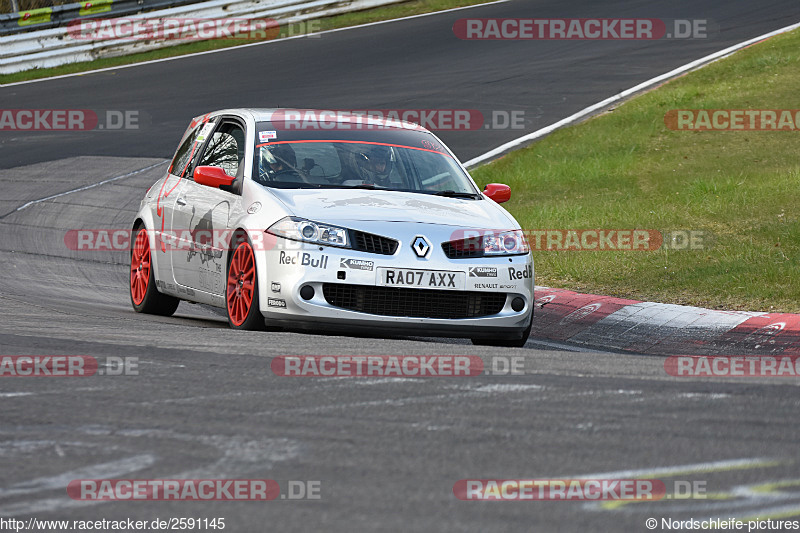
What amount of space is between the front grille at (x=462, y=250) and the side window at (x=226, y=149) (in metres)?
1.79

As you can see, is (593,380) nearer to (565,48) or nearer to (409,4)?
(565,48)

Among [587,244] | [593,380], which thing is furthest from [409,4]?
[593,380]

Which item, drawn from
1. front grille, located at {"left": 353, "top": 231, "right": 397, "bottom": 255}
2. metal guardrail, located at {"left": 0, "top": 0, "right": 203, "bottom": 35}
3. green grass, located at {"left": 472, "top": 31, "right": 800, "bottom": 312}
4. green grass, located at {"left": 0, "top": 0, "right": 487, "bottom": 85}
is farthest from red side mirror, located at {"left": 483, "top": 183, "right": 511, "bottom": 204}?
metal guardrail, located at {"left": 0, "top": 0, "right": 203, "bottom": 35}

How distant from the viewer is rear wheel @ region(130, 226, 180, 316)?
9375mm

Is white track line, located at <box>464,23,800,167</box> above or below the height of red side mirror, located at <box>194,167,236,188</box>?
below

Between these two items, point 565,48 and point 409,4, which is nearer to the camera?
point 565,48

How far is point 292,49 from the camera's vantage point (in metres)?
25.6

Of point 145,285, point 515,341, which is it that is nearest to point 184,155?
point 145,285

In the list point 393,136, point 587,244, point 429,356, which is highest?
point 393,136

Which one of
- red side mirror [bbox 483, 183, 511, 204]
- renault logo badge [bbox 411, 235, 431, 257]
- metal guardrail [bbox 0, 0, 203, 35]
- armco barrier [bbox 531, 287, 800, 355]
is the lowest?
armco barrier [bbox 531, 287, 800, 355]

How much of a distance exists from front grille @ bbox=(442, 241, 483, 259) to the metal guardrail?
20291mm

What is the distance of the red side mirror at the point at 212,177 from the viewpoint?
8148mm

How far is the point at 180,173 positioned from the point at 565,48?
55.2 feet

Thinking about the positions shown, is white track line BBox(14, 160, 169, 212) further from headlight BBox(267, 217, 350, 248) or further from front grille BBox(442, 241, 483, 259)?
front grille BBox(442, 241, 483, 259)
